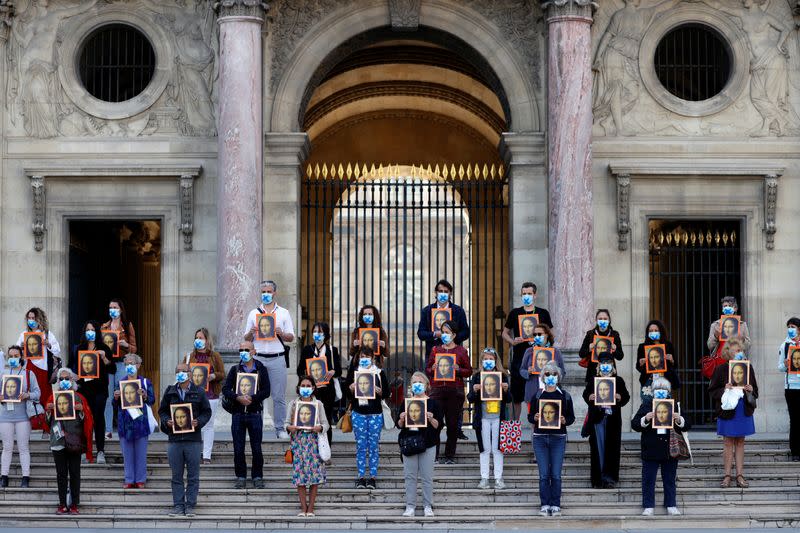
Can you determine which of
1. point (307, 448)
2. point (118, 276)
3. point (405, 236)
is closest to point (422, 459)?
point (307, 448)

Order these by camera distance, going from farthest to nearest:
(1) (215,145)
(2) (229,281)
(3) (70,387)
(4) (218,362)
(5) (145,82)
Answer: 1. (5) (145,82)
2. (1) (215,145)
3. (2) (229,281)
4. (4) (218,362)
5. (3) (70,387)

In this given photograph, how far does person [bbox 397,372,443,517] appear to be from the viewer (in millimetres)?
18000

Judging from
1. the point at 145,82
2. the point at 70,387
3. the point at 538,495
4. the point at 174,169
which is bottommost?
the point at 538,495

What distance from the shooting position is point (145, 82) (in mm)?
26672

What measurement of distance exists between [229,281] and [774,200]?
30.4ft

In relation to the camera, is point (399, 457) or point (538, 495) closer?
point (538, 495)

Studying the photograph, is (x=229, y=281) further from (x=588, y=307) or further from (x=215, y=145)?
(x=588, y=307)

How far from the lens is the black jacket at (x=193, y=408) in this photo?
715 inches

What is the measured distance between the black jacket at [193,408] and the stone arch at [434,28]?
302 inches

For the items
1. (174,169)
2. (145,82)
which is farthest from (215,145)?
(145,82)

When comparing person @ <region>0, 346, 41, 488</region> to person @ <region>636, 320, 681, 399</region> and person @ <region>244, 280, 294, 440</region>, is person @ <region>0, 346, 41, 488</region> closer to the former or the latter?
person @ <region>244, 280, 294, 440</region>

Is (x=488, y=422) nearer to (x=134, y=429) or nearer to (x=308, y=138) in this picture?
(x=134, y=429)

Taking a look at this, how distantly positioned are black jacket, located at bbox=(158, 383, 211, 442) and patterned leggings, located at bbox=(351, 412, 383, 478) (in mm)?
1933

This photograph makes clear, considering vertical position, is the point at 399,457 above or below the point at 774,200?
below
